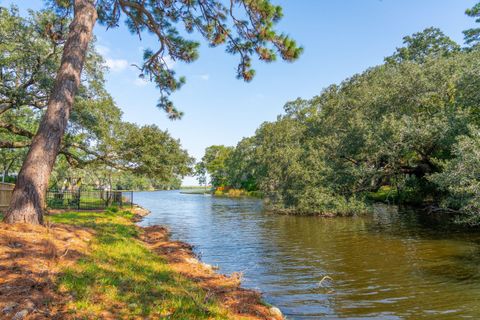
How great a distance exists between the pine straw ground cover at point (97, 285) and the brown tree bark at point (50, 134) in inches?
22.0

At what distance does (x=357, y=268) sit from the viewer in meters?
9.88

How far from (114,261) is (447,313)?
23.1 feet

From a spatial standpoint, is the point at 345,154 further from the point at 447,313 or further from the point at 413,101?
the point at 447,313

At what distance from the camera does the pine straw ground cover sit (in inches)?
170

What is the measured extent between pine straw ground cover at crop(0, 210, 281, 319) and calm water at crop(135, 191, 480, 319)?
155cm

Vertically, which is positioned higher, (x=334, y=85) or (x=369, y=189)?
(x=334, y=85)

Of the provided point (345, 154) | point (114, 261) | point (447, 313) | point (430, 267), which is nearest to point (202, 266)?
point (114, 261)

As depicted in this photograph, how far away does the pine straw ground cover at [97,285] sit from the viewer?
4324mm

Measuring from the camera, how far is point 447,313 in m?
6.41

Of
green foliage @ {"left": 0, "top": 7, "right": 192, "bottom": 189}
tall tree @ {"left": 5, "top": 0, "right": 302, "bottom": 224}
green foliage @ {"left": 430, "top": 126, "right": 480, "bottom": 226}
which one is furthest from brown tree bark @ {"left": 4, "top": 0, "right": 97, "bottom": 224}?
green foliage @ {"left": 430, "top": 126, "right": 480, "bottom": 226}

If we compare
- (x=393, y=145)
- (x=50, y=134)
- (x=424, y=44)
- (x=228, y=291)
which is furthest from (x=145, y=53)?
(x=424, y=44)

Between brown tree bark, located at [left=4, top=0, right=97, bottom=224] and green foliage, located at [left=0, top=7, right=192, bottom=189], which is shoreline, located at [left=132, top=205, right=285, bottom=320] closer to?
brown tree bark, located at [left=4, top=0, right=97, bottom=224]

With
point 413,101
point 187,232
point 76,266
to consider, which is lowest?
point 187,232

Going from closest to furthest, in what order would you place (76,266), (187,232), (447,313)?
(76,266) → (447,313) → (187,232)
